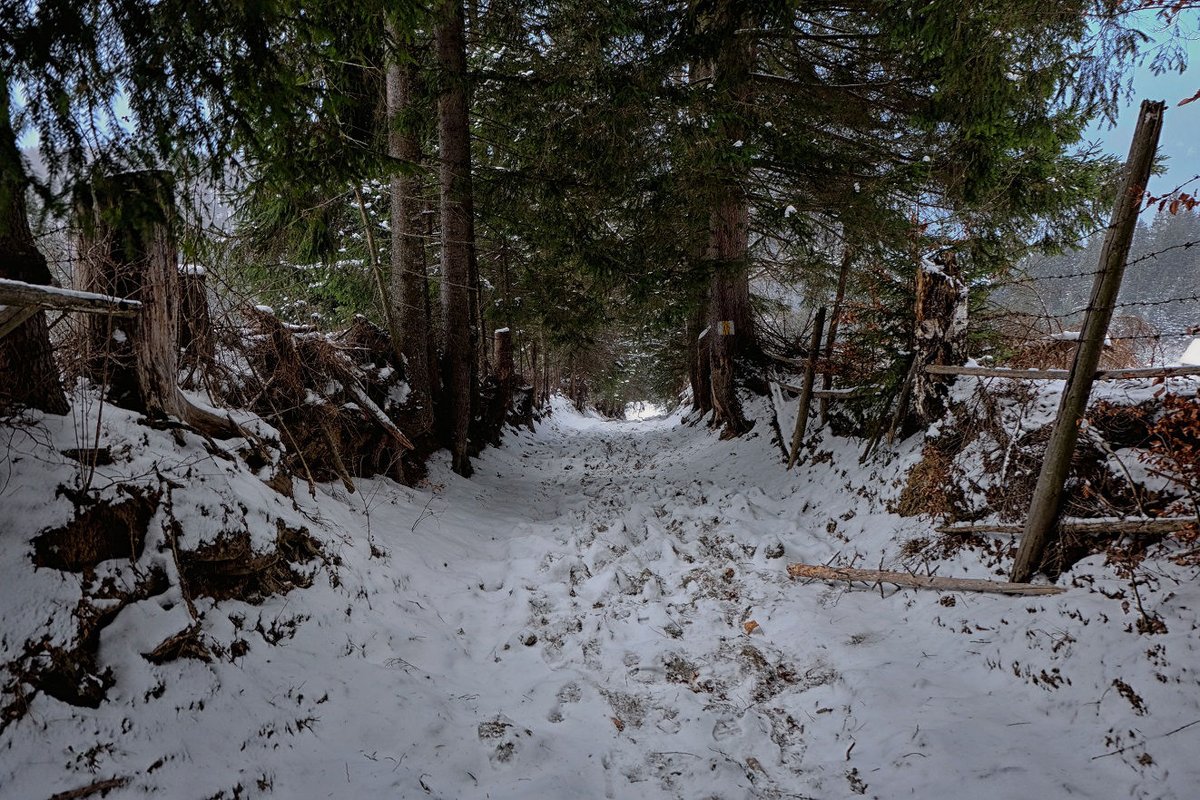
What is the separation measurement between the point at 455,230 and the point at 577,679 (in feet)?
22.3

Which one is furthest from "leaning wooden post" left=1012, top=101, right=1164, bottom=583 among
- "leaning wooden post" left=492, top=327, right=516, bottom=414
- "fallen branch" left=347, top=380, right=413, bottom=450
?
"leaning wooden post" left=492, top=327, right=516, bottom=414

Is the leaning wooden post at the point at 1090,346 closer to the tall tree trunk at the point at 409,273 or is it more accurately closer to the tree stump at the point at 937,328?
the tree stump at the point at 937,328

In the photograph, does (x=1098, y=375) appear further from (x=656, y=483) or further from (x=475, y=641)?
(x=656, y=483)

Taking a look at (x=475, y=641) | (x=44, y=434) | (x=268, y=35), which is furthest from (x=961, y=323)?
(x=44, y=434)

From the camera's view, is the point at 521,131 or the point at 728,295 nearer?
the point at 521,131

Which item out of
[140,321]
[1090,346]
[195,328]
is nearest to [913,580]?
[1090,346]

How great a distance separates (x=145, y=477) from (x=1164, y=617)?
5965mm

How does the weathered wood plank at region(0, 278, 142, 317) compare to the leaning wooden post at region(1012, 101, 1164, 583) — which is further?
the leaning wooden post at region(1012, 101, 1164, 583)

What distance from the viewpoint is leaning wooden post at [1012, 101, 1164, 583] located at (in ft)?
10.6

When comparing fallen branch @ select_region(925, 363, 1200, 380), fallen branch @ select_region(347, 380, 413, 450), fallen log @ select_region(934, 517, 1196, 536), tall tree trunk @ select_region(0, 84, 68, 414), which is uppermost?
tall tree trunk @ select_region(0, 84, 68, 414)

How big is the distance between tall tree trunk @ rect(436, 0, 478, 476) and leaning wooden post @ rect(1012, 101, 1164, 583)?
7119 mm

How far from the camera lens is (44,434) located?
2.96m

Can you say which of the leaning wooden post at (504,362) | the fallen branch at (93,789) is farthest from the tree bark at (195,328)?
the leaning wooden post at (504,362)

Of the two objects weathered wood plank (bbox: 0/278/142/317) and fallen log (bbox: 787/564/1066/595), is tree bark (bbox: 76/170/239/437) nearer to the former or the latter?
weathered wood plank (bbox: 0/278/142/317)
